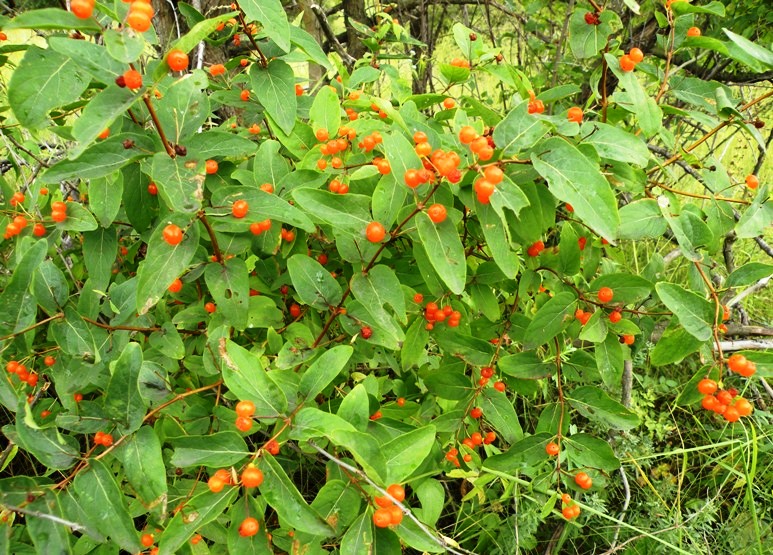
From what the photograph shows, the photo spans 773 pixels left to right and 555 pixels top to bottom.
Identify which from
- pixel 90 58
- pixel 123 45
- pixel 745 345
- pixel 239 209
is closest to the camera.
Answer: pixel 123 45

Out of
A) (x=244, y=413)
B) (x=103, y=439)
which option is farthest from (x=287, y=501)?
(x=103, y=439)

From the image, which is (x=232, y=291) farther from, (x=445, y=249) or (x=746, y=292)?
(x=746, y=292)

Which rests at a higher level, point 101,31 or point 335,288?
point 101,31

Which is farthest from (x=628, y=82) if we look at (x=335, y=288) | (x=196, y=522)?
(x=196, y=522)

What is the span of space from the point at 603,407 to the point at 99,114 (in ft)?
5.02

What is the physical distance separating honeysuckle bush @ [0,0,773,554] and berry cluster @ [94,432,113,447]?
2cm

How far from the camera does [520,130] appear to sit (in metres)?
1.16

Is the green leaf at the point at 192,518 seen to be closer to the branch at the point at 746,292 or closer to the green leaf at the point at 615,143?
the green leaf at the point at 615,143

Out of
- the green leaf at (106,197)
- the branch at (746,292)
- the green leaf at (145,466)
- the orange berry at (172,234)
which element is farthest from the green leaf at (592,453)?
the green leaf at (106,197)

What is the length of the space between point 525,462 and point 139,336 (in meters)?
1.27

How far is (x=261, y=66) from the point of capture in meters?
1.68

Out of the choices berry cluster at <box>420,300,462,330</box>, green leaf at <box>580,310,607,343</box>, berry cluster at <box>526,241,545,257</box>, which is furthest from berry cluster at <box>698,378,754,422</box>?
berry cluster at <box>420,300,462,330</box>

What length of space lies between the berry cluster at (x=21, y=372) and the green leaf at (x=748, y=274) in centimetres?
198

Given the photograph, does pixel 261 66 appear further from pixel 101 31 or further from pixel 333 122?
pixel 101 31
